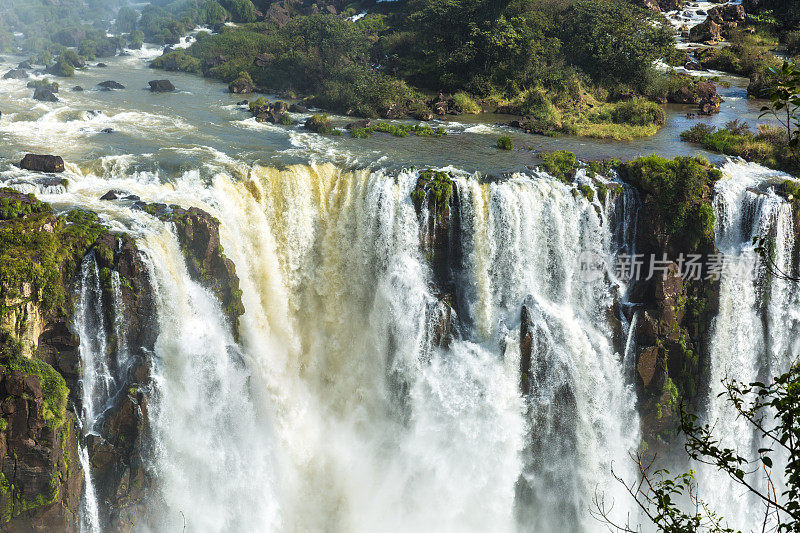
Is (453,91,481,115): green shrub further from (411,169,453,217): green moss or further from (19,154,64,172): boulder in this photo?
(19,154,64,172): boulder

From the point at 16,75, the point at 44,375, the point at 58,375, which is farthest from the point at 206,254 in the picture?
the point at 16,75

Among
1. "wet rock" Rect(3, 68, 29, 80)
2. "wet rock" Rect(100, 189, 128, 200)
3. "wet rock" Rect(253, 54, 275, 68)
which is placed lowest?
"wet rock" Rect(100, 189, 128, 200)

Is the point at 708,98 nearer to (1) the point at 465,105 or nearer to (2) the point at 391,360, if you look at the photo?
(1) the point at 465,105

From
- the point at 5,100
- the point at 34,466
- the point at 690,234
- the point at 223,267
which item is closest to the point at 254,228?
the point at 223,267

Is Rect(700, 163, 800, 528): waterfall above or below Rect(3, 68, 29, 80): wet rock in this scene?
below

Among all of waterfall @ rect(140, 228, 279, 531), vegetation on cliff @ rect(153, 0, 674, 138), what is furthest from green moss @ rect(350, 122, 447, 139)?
waterfall @ rect(140, 228, 279, 531)

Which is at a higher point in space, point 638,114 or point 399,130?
point 638,114
